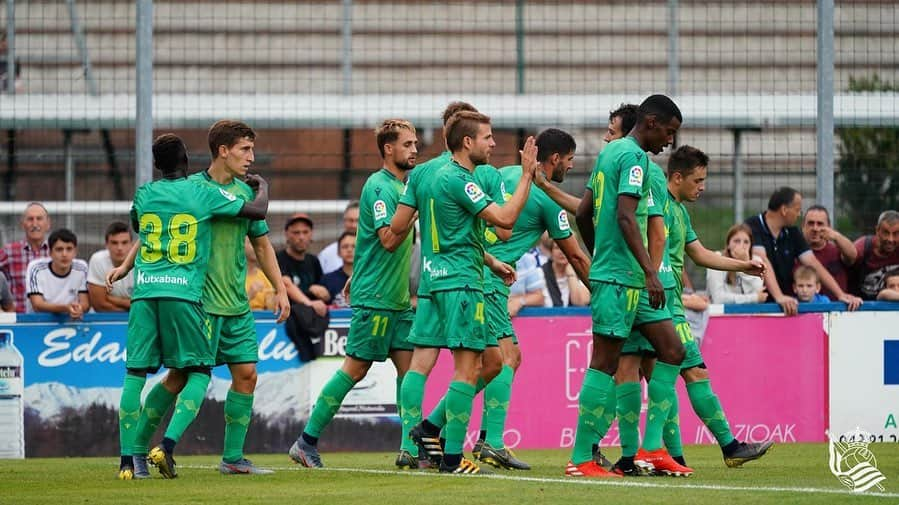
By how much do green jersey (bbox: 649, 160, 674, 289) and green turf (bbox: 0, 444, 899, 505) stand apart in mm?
1128

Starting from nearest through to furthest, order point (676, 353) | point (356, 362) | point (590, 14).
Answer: point (676, 353)
point (356, 362)
point (590, 14)

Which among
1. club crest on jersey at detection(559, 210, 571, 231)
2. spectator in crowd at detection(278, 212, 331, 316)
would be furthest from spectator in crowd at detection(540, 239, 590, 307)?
club crest on jersey at detection(559, 210, 571, 231)

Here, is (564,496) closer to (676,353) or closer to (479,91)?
(676,353)

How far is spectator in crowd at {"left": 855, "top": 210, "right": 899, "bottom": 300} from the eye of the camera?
1309 centimetres

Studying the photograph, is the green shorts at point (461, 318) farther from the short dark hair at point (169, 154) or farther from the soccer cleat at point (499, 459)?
the short dark hair at point (169, 154)

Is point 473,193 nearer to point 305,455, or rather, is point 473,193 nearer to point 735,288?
point 305,455

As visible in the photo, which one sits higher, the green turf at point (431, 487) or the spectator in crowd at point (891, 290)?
the spectator in crowd at point (891, 290)

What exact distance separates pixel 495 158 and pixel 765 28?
2821 millimetres

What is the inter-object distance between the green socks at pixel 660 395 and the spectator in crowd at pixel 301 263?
4238 mm

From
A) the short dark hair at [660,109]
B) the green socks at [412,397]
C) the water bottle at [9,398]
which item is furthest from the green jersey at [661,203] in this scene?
the water bottle at [9,398]

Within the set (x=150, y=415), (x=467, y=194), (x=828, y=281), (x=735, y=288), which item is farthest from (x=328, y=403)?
(x=828, y=281)

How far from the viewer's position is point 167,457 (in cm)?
880

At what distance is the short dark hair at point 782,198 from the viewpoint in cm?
1282

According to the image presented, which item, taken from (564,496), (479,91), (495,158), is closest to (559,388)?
(495,158)
